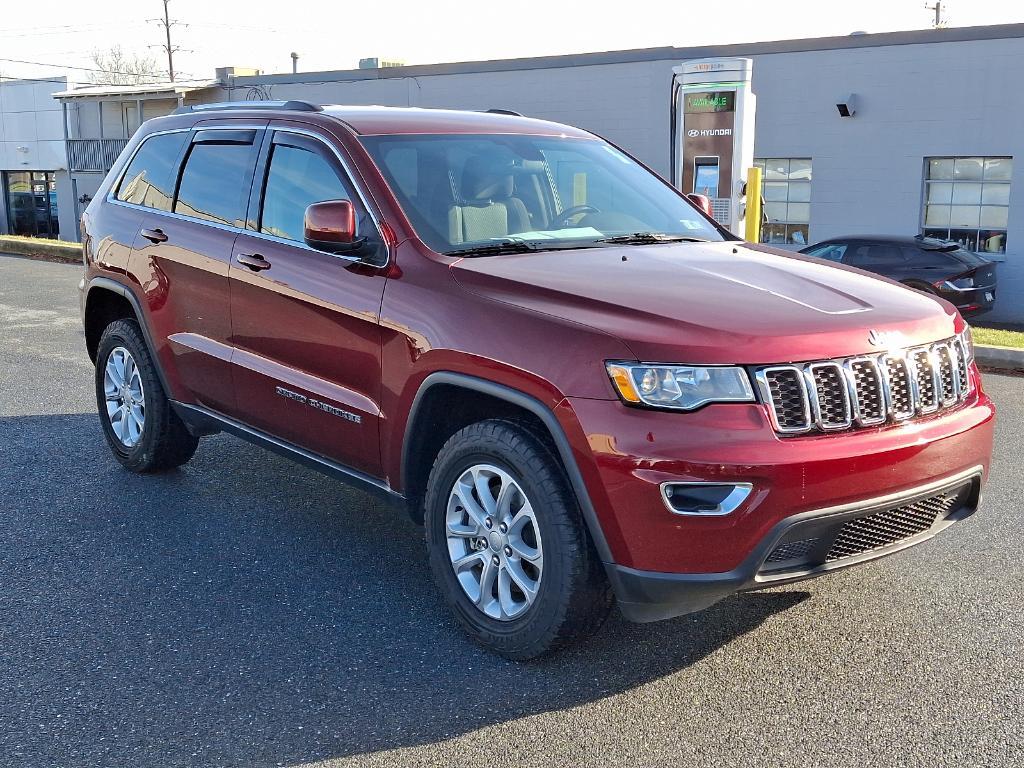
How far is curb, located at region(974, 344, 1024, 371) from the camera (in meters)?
9.42

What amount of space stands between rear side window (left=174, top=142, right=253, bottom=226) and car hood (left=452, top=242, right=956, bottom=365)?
152cm

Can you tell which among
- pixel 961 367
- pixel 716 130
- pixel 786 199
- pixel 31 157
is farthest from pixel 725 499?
pixel 31 157

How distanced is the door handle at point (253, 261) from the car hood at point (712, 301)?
44.4 inches

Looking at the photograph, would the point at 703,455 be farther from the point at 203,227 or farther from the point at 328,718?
the point at 203,227

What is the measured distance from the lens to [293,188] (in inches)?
183

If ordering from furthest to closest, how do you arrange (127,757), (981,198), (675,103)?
(981,198), (675,103), (127,757)

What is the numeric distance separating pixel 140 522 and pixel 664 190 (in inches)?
119

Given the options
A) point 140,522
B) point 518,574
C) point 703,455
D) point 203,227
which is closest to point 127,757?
point 518,574

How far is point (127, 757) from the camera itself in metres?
3.06

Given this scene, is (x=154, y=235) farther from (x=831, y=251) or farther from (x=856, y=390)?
(x=831, y=251)

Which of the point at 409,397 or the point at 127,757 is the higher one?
the point at 409,397

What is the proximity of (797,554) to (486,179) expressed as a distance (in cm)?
209

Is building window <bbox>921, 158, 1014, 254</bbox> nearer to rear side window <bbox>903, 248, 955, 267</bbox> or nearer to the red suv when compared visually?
rear side window <bbox>903, 248, 955, 267</bbox>

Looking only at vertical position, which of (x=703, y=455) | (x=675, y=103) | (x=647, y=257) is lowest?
(x=703, y=455)
